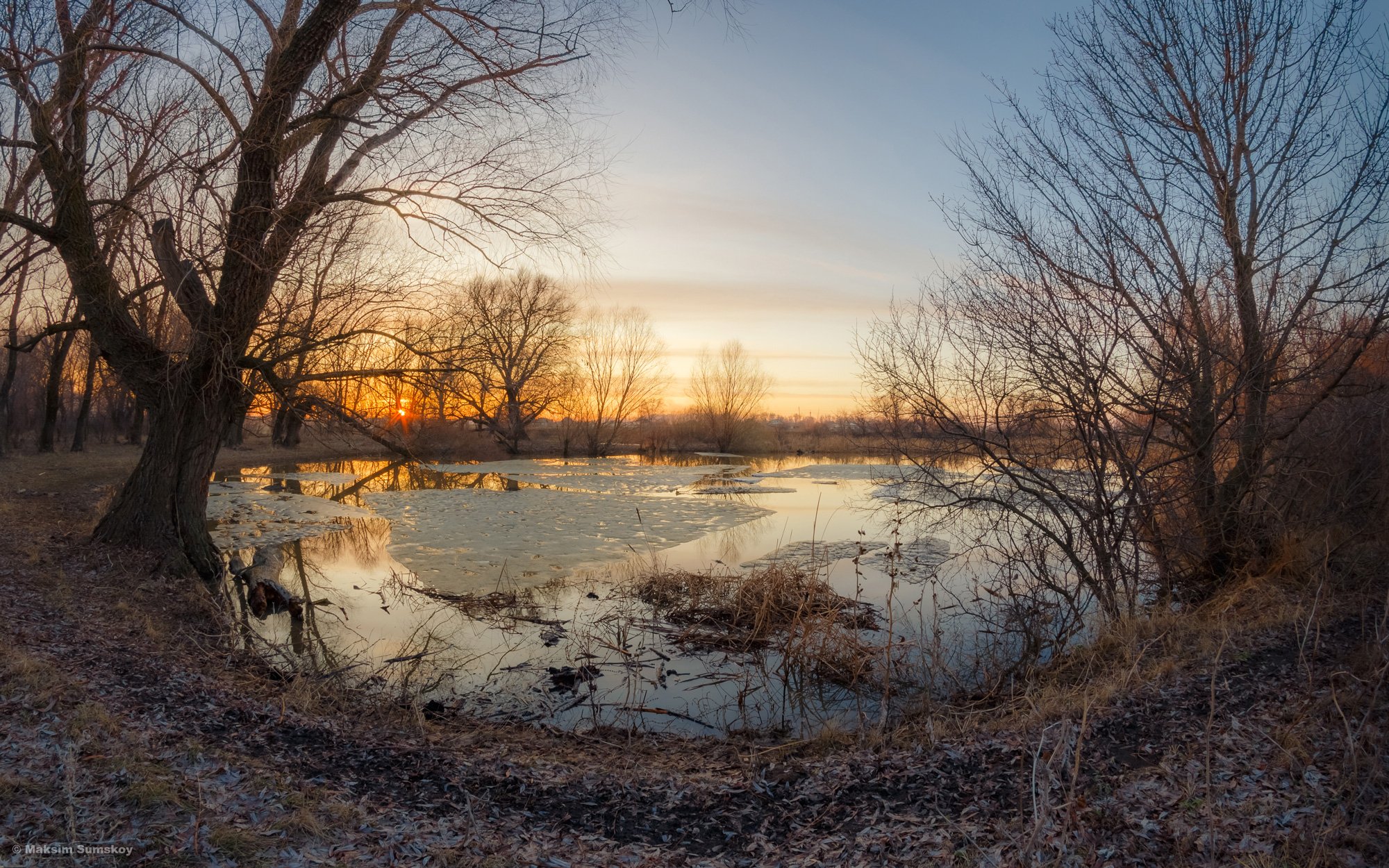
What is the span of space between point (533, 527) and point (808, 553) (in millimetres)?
5617

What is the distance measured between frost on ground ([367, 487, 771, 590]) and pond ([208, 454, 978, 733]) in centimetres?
7

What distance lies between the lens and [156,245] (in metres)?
8.39

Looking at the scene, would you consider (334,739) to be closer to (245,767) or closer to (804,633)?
(245,767)

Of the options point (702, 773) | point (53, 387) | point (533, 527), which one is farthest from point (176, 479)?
point (53, 387)

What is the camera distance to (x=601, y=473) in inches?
1109

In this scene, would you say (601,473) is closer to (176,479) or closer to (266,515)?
(266,515)

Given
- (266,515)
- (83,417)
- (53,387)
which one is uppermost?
(53,387)

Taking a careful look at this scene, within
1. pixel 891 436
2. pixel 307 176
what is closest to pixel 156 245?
pixel 307 176

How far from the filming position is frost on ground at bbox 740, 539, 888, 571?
36.7ft

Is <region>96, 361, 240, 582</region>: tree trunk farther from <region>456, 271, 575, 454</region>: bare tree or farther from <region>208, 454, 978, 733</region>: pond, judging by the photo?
<region>456, 271, 575, 454</region>: bare tree

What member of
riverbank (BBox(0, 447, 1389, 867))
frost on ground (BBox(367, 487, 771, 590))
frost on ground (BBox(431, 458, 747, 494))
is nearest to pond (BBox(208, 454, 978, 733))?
frost on ground (BBox(367, 487, 771, 590))

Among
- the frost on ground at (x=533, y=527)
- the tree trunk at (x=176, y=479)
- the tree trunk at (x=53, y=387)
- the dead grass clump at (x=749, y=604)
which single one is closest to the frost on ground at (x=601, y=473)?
the frost on ground at (x=533, y=527)

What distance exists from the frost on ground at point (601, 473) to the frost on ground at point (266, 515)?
6.72 m

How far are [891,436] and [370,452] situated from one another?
3432cm
